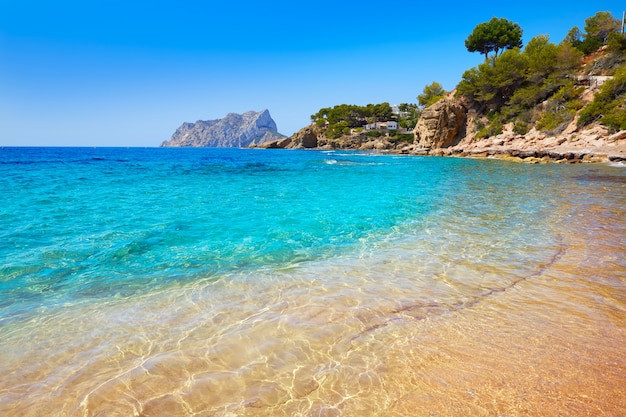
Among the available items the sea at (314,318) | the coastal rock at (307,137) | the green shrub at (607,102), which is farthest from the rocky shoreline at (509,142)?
the coastal rock at (307,137)

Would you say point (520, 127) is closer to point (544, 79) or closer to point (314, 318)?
point (544, 79)

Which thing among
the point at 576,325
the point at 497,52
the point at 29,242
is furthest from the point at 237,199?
the point at 497,52

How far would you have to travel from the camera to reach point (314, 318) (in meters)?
4.46

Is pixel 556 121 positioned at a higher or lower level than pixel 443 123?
lower

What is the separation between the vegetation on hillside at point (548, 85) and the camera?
36469 millimetres

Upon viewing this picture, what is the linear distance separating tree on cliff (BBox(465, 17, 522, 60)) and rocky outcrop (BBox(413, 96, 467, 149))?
13.5 meters

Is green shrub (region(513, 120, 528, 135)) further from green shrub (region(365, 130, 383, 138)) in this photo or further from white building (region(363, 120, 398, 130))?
white building (region(363, 120, 398, 130))

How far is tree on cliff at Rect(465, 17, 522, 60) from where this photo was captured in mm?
60000

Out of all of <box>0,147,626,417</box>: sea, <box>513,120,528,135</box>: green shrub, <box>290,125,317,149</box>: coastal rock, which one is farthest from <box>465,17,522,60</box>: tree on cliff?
<box>0,147,626,417</box>: sea

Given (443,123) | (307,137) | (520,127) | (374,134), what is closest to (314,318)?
(520,127)

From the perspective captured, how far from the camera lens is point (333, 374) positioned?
327cm

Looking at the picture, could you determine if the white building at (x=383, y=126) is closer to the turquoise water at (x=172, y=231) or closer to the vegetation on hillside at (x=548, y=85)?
the vegetation on hillside at (x=548, y=85)

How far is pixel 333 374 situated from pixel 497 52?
7669 cm

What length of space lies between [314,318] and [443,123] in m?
59.7
